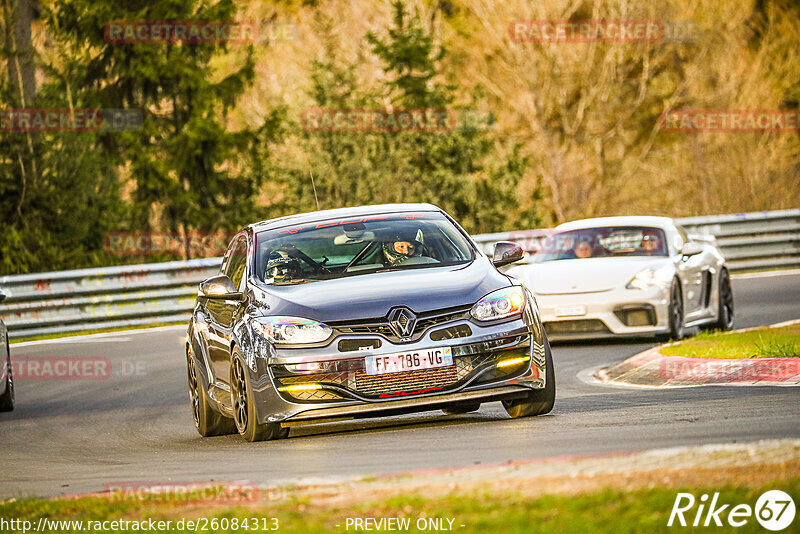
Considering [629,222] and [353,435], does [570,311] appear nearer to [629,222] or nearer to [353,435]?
[629,222]

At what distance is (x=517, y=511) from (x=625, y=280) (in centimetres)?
1036

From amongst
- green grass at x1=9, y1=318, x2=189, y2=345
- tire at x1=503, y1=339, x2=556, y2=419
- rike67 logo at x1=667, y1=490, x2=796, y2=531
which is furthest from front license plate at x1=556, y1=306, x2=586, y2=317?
rike67 logo at x1=667, y1=490, x2=796, y2=531

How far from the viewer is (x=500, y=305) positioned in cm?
925

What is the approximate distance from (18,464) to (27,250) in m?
20.4

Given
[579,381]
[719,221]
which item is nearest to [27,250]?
[719,221]

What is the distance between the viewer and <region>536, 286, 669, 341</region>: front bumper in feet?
51.5

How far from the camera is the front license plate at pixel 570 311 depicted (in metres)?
15.9

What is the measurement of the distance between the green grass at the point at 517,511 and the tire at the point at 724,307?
11.7m

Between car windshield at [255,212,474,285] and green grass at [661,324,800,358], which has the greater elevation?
car windshield at [255,212,474,285]

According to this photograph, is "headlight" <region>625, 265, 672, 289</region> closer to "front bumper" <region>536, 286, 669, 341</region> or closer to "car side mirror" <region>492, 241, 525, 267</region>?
"front bumper" <region>536, 286, 669, 341</region>

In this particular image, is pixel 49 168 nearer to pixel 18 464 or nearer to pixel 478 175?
pixel 478 175

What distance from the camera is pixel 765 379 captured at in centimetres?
1138

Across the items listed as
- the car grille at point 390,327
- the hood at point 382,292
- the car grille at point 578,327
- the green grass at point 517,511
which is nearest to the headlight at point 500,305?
the hood at point 382,292

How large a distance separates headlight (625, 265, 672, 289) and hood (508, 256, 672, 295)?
58 mm
